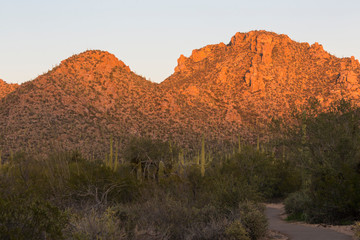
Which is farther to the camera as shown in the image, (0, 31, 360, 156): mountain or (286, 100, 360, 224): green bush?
(0, 31, 360, 156): mountain

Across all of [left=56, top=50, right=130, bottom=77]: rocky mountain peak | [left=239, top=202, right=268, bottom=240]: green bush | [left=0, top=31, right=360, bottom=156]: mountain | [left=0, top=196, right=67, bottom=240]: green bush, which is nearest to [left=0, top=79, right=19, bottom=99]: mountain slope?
[left=0, top=31, right=360, bottom=156]: mountain

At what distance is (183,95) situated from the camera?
60.7 m

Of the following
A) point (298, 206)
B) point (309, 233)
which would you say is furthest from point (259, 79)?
point (309, 233)

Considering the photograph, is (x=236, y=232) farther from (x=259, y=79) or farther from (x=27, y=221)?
(x=259, y=79)

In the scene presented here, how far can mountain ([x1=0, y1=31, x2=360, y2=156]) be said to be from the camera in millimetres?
43750

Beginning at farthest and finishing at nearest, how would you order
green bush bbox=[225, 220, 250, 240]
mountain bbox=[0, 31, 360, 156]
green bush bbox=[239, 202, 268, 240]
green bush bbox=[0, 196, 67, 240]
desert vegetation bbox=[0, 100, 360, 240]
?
mountain bbox=[0, 31, 360, 156]
green bush bbox=[239, 202, 268, 240]
green bush bbox=[225, 220, 250, 240]
desert vegetation bbox=[0, 100, 360, 240]
green bush bbox=[0, 196, 67, 240]

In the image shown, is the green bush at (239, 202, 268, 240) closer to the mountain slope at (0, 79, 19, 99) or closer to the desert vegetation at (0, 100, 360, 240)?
the desert vegetation at (0, 100, 360, 240)

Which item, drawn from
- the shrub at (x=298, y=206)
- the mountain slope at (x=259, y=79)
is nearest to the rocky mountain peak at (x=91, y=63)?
the mountain slope at (x=259, y=79)

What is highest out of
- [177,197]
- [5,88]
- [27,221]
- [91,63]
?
[91,63]

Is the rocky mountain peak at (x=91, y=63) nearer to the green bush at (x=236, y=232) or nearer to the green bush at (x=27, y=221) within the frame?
the green bush at (x=236, y=232)

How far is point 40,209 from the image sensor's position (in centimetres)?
636

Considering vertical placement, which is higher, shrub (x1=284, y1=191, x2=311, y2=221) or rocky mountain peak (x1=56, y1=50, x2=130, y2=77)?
rocky mountain peak (x1=56, y1=50, x2=130, y2=77)

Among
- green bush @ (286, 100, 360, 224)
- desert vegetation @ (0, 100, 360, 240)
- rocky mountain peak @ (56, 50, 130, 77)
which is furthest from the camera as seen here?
rocky mountain peak @ (56, 50, 130, 77)

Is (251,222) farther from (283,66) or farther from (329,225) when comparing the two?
(283,66)
